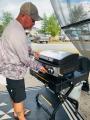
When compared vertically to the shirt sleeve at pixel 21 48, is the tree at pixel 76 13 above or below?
above

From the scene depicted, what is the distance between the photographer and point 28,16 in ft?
15.5

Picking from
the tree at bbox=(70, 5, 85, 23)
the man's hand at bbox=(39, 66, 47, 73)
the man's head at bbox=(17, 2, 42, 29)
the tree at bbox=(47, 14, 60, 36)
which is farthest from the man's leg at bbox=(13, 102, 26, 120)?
the tree at bbox=(47, 14, 60, 36)

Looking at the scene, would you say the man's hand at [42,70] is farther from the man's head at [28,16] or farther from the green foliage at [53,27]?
the green foliage at [53,27]

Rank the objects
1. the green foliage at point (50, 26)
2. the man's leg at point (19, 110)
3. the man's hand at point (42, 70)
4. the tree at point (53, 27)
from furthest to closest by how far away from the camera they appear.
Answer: the green foliage at point (50, 26) → the tree at point (53, 27) → the man's leg at point (19, 110) → the man's hand at point (42, 70)

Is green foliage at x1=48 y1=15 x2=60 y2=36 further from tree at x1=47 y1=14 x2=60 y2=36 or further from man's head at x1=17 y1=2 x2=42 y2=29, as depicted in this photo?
man's head at x1=17 y1=2 x2=42 y2=29

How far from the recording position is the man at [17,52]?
183 inches

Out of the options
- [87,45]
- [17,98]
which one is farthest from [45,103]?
[87,45]

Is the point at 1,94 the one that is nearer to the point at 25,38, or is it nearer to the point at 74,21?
the point at 74,21

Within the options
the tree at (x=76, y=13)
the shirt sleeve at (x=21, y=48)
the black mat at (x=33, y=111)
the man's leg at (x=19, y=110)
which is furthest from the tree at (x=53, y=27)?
the shirt sleeve at (x=21, y=48)

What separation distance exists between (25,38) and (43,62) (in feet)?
1.67

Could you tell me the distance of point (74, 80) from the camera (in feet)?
16.1

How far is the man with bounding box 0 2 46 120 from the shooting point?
466 centimetres

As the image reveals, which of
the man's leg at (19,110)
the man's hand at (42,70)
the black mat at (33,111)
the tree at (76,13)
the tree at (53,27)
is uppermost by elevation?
the tree at (76,13)

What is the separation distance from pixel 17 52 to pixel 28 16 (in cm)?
47
